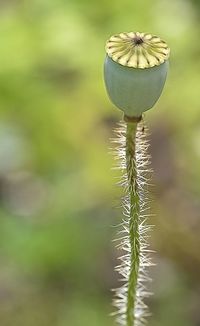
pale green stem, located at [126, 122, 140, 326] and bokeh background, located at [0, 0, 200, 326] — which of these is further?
bokeh background, located at [0, 0, 200, 326]

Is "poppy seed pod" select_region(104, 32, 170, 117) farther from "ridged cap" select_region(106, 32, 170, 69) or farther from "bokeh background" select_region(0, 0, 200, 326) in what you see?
"bokeh background" select_region(0, 0, 200, 326)

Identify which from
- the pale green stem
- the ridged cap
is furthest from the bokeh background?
the ridged cap

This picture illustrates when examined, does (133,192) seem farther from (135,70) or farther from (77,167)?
(77,167)

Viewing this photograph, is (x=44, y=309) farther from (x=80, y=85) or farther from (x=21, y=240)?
(x=80, y=85)

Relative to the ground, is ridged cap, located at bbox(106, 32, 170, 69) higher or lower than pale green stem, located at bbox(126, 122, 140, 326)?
higher

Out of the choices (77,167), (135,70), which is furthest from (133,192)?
(77,167)

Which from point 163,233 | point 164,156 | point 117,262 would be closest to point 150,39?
point 163,233

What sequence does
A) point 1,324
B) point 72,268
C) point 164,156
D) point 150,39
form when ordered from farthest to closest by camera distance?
1. point 164,156
2. point 72,268
3. point 1,324
4. point 150,39
